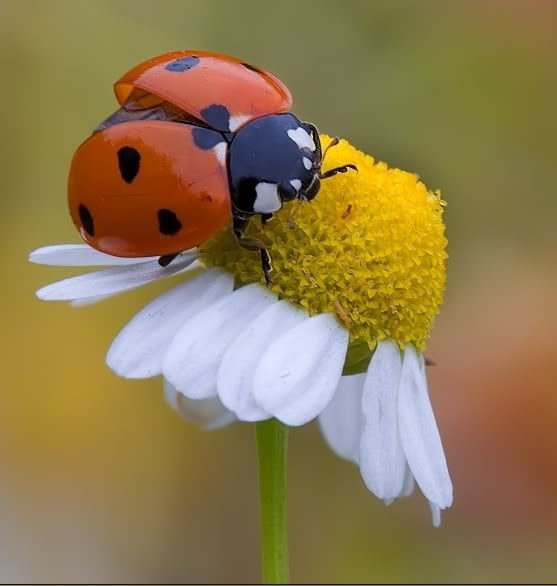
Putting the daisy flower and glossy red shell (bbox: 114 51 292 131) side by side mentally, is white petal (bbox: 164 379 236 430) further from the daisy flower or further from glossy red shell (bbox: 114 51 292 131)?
glossy red shell (bbox: 114 51 292 131)

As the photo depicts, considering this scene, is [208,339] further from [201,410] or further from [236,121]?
[201,410]

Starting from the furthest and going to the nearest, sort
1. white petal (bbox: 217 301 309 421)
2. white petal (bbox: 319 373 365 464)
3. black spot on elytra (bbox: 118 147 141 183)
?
white petal (bbox: 319 373 365 464) → black spot on elytra (bbox: 118 147 141 183) → white petal (bbox: 217 301 309 421)

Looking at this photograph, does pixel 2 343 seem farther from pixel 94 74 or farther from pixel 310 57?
pixel 310 57

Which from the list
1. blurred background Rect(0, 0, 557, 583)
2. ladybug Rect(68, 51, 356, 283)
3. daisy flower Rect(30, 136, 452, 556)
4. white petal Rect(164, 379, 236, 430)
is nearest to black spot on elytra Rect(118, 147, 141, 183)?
ladybug Rect(68, 51, 356, 283)

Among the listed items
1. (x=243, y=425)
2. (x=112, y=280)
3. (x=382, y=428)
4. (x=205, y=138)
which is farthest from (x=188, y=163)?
(x=243, y=425)

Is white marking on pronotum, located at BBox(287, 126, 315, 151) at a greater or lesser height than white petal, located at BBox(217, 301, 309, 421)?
greater

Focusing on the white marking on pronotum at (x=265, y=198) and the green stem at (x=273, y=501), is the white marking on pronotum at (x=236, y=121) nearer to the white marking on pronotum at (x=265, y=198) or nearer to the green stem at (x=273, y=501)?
the white marking on pronotum at (x=265, y=198)
